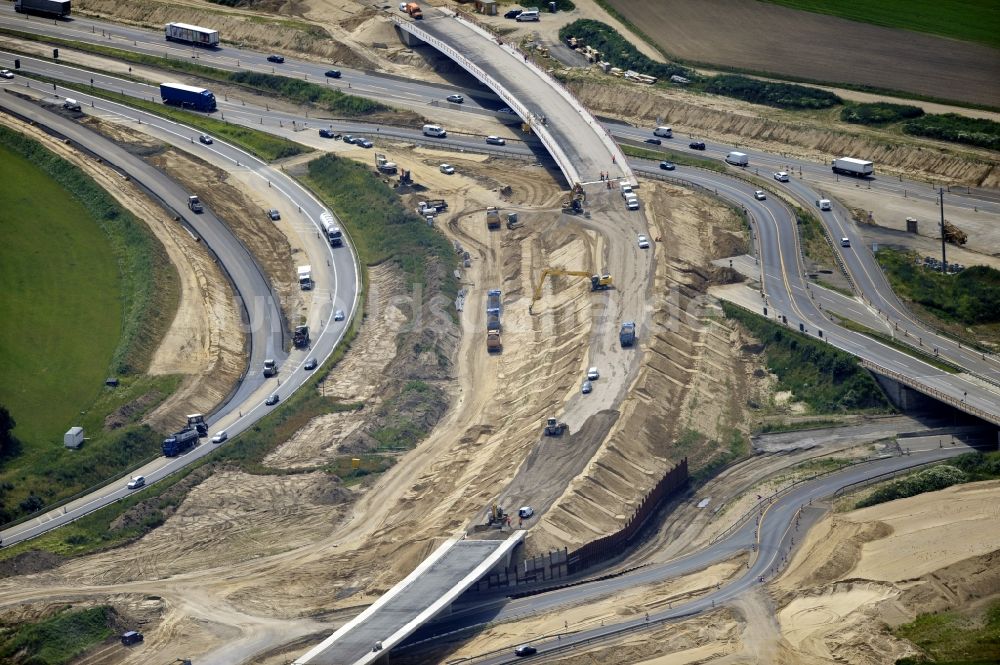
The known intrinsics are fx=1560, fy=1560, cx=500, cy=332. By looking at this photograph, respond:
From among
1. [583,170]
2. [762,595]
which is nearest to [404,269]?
[583,170]

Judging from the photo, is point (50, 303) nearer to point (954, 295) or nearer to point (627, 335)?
point (627, 335)

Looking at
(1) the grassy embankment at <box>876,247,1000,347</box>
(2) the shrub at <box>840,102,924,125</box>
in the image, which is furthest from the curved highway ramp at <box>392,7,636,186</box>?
(1) the grassy embankment at <box>876,247,1000,347</box>

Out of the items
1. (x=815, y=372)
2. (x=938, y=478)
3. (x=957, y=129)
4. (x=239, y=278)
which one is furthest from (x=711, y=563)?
(x=957, y=129)

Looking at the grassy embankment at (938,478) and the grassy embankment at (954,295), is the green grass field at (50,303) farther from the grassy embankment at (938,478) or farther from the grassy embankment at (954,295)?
the grassy embankment at (954,295)

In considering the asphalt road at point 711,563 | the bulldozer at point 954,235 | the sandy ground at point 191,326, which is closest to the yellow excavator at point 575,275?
the sandy ground at point 191,326

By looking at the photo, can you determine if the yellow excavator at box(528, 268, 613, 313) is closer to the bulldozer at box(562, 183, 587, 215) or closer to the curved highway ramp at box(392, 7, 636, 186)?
the bulldozer at box(562, 183, 587, 215)
